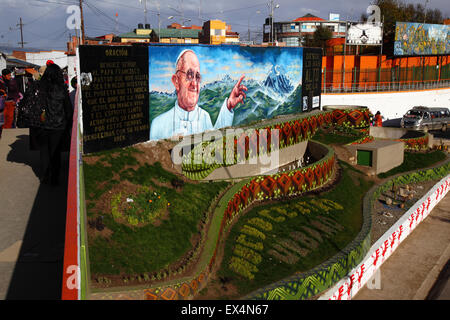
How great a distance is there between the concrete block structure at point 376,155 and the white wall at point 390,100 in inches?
457

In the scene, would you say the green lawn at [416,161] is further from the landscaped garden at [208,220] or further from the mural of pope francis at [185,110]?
the mural of pope francis at [185,110]

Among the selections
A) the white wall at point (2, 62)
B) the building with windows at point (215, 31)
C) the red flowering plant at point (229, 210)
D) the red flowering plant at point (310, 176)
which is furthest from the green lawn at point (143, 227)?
the building with windows at point (215, 31)

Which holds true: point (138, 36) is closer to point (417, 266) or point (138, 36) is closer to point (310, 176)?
point (310, 176)

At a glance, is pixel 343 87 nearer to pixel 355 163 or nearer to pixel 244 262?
pixel 355 163

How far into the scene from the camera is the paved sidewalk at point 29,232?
20.2 feet

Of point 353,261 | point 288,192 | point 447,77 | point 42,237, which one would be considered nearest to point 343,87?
point 447,77

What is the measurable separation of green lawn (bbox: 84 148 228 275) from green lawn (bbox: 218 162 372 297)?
133cm

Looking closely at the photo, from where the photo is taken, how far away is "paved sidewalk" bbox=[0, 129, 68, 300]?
616 cm

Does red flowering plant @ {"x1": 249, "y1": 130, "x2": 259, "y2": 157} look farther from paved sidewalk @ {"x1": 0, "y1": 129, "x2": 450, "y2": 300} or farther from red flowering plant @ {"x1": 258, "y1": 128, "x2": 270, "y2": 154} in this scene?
paved sidewalk @ {"x1": 0, "y1": 129, "x2": 450, "y2": 300}

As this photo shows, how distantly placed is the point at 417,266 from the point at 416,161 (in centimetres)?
1272

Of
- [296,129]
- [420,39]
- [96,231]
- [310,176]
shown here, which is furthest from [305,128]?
[420,39]

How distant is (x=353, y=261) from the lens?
12.7 meters

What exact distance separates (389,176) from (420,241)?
22.5 feet

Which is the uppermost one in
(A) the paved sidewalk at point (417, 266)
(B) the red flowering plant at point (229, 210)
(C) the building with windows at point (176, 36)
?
(C) the building with windows at point (176, 36)
